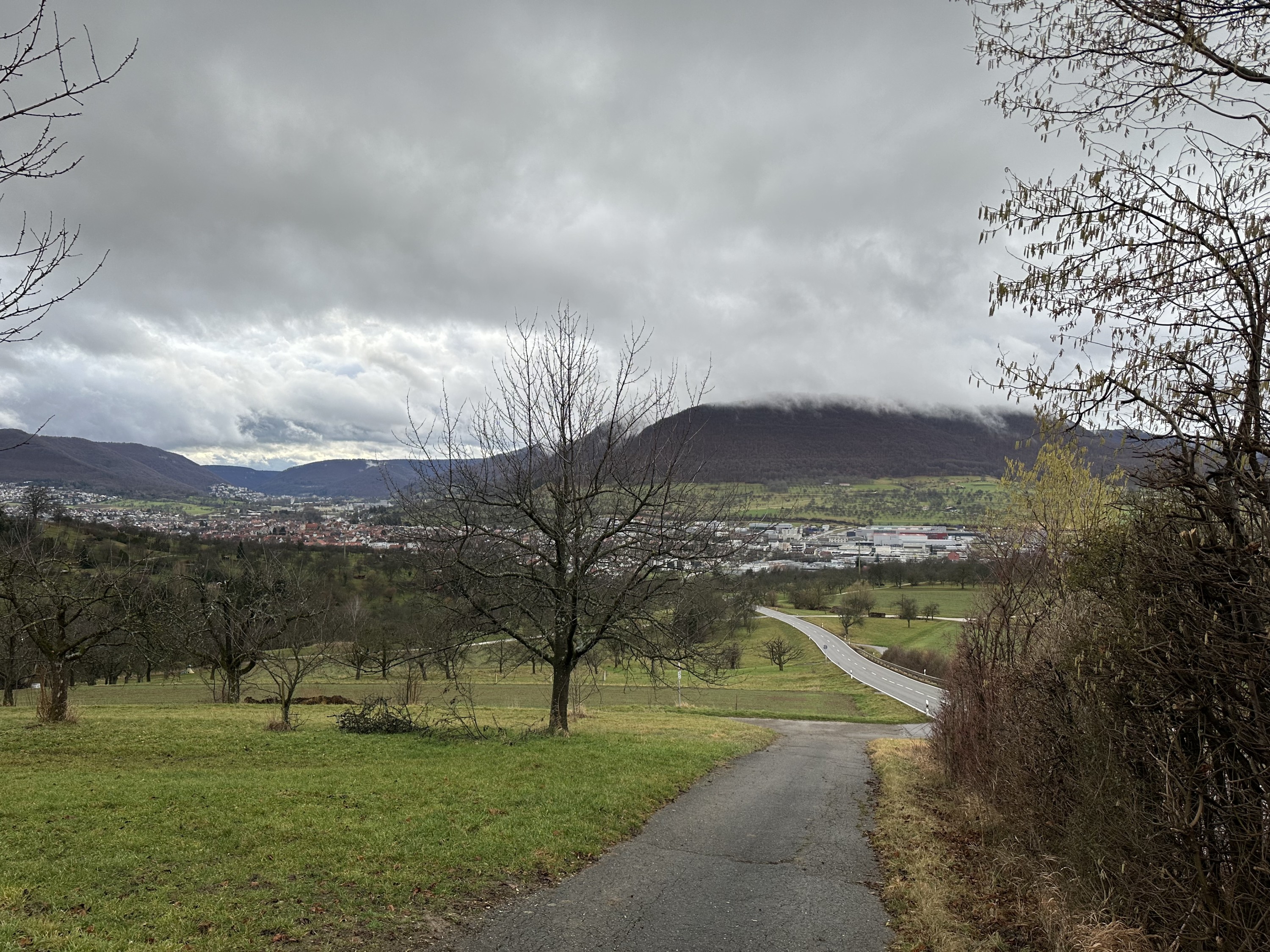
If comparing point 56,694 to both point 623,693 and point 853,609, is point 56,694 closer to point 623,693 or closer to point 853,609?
point 623,693

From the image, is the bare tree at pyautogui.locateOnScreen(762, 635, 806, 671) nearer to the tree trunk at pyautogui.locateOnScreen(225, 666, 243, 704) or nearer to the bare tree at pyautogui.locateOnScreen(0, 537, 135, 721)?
the tree trunk at pyautogui.locateOnScreen(225, 666, 243, 704)

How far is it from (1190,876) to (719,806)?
7342 mm

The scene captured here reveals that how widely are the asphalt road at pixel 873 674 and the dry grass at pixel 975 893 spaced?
21.5m

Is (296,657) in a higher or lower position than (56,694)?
higher

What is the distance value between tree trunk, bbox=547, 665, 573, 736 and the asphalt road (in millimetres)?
19962

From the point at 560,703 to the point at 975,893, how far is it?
412 inches

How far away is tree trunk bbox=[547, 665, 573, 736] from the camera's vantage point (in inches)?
620

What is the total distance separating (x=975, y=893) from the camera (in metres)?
7.32

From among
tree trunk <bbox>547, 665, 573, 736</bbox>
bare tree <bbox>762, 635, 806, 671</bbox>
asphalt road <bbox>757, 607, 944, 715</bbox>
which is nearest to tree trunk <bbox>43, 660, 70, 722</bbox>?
tree trunk <bbox>547, 665, 573, 736</bbox>

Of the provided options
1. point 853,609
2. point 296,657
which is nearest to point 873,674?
point 853,609

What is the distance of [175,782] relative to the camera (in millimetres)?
10133

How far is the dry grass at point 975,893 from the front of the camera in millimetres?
5453

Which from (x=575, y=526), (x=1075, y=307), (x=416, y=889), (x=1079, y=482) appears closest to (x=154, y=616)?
(x=575, y=526)

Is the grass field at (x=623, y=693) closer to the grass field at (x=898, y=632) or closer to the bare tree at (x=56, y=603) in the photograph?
the bare tree at (x=56, y=603)
